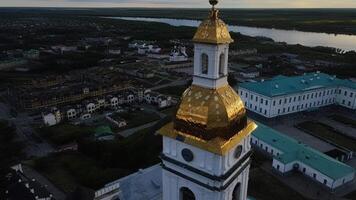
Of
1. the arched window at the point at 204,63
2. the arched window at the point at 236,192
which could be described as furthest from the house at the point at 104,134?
the arched window at the point at 204,63

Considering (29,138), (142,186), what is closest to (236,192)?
(142,186)

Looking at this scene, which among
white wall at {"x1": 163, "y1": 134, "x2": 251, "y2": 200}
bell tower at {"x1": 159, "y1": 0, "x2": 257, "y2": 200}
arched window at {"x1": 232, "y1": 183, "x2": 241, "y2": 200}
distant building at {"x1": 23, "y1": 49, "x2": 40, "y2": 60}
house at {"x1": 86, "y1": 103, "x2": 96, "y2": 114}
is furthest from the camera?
distant building at {"x1": 23, "y1": 49, "x2": 40, "y2": 60}

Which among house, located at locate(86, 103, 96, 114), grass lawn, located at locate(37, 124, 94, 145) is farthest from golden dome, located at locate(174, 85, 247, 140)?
house, located at locate(86, 103, 96, 114)

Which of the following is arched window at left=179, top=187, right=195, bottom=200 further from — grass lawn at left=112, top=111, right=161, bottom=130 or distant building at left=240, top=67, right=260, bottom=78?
distant building at left=240, top=67, right=260, bottom=78

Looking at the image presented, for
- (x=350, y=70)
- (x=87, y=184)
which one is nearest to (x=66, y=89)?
(x=87, y=184)

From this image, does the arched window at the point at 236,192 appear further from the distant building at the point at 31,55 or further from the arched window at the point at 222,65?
the distant building at the point at 31,55

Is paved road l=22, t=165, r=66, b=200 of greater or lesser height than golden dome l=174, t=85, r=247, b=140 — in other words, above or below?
below

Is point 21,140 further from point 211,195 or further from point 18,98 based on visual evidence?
point 211,195
